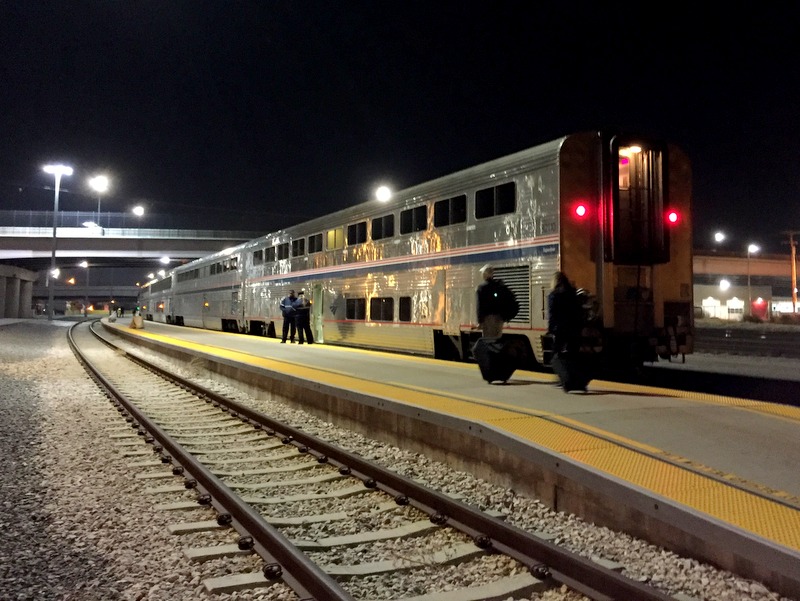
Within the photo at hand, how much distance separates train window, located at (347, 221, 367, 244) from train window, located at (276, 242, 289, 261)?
498cm

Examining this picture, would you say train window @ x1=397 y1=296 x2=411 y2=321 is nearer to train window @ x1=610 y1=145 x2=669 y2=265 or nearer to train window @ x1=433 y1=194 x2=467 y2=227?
train window @ x1=433 y1=194 x2=467 y2=227

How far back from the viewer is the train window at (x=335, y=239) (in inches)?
658

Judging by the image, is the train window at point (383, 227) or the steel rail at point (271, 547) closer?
the steel rail at point (271, 547)

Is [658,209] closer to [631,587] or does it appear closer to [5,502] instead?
[631,587]

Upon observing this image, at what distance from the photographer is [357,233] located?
15812 mm

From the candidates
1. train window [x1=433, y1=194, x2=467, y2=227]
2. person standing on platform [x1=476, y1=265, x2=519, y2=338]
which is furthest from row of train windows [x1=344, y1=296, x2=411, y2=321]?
person standing on platform [x1=476, y1=265, x2=519, y2=338]

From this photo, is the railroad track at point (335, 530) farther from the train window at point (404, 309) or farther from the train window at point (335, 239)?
the train window at point (335, 239)

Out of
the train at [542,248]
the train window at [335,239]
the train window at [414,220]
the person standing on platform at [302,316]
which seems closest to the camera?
the train at [542,248]

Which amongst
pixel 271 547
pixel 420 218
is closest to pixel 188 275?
pixel 420 218

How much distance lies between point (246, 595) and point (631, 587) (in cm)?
210

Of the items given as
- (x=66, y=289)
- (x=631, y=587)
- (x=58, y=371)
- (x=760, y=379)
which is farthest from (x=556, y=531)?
(x=66, y=289)

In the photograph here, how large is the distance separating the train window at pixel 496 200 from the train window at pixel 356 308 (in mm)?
4903

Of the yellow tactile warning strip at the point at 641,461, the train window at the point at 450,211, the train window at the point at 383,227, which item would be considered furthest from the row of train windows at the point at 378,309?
the yellow tactile warning strip at the point at 641,461

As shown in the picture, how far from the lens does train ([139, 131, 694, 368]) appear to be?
387 inches
